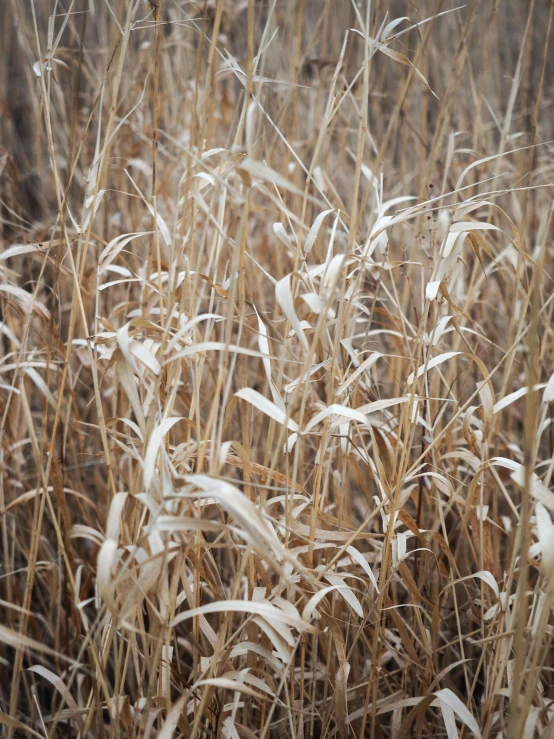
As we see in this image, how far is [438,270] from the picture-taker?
1.68 ft

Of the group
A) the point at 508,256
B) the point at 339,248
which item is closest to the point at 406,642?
the point at 508,256

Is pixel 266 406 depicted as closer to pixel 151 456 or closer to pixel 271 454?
pixel 151 456

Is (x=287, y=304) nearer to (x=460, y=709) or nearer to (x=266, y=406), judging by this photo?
(x=266, y=406)

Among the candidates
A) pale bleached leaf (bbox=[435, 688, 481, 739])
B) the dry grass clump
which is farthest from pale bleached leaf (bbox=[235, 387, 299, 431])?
pale bleached leaf (bbox=[435, 688, 481, 739])

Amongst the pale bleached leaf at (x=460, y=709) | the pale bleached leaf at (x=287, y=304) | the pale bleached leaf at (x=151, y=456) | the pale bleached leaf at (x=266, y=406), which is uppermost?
the pale bleached leaf at (x=287, y=304)

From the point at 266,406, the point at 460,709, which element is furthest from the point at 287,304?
the point at 460,709

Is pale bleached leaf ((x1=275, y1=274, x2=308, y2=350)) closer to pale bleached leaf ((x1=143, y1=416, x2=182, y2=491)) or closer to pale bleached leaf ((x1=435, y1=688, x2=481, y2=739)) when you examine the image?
pale bleached leaf ((x1=143, y1=416, x2=182, y2=491))

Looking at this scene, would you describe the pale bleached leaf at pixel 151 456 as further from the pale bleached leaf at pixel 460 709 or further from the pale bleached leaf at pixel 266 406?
the pale bleached leaf at pixel 460 709

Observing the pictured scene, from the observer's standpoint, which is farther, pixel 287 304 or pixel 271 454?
pixel 271 454

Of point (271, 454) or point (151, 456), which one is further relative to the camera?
point (271, 454)

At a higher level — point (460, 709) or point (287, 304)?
point (287, 304)

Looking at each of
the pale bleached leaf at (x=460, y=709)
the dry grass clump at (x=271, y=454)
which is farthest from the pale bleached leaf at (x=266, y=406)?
the pale bleached leaf at (x=460, y=709)

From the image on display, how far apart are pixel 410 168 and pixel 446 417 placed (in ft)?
2.64

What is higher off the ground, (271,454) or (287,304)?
(287,304)
